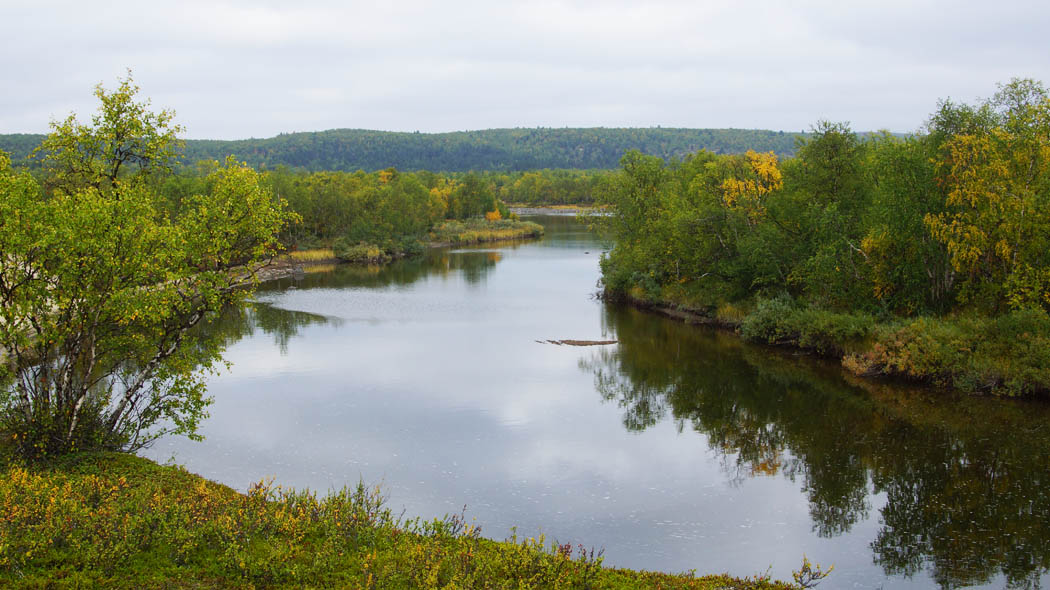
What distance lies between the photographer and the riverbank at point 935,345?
24.0 meters

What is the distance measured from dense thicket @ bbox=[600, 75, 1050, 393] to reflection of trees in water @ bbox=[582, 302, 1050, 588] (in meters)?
1.79

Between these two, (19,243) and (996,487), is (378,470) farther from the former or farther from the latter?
(996,487)

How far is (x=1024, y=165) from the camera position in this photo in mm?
25828

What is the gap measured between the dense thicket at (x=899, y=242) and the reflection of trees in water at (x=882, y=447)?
1788mm

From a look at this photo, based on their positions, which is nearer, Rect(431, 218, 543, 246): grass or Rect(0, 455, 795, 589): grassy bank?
Rect(0, 455, 795, 589): grassy bank

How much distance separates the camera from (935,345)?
83.9ft

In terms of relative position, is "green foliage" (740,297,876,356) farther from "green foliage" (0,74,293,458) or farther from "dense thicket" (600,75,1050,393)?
"green foliage" (0,74,293,458)

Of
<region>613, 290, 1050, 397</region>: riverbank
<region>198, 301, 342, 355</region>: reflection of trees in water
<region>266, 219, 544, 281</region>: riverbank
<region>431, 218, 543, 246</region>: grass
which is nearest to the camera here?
<region>613, 290, 1050, 397</region>: riverbank

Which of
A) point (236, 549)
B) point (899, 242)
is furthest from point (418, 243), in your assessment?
point (236, 549)

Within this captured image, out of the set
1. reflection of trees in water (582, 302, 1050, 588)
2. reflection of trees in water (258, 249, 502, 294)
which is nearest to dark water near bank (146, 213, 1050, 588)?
reflection of trees in water (582, 302, 1050, 588)

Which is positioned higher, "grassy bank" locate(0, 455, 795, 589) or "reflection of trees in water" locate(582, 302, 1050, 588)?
"grassy bank" locate(0, 455, 795, 589)

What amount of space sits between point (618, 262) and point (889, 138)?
1793 centimetres

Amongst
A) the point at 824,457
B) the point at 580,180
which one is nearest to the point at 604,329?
the point at 824,457

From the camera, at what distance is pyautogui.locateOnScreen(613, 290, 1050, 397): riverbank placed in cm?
2402
